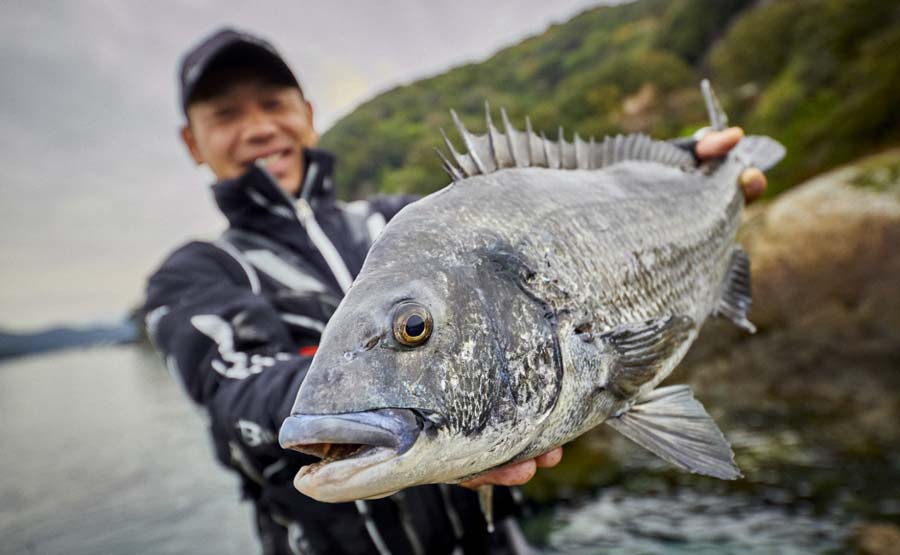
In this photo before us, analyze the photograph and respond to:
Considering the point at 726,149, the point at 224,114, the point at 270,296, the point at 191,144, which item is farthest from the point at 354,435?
the point at 191,144

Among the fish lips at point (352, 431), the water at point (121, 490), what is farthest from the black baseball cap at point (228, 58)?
the water at point (121, 490)

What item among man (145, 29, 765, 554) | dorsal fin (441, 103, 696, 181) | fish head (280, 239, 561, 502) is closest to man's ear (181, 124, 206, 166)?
man (145, 29, 765, 554)

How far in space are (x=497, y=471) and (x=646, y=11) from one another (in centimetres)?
6067

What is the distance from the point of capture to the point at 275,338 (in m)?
2.17

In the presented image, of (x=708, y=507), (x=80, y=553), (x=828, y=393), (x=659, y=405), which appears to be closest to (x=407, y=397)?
(x=659, y=405)

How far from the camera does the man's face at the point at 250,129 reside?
2994 mm

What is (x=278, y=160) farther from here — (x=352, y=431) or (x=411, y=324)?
(x=352, y=431)

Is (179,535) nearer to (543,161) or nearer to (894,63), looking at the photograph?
(543,161)

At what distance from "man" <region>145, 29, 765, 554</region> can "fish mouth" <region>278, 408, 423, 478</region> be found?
0.47 meters

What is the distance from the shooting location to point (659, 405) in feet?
6.03

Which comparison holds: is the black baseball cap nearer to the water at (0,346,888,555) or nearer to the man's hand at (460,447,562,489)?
the water at (0,346,888,555)

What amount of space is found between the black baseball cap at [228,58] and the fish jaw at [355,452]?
7.92 feet

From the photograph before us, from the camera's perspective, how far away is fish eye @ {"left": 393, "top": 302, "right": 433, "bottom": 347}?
125cm

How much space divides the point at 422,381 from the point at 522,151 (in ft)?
3.33
